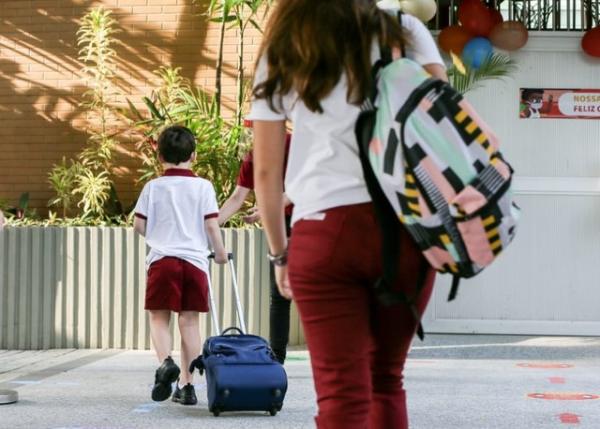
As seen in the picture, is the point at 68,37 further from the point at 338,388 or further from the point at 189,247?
the point at 338,388

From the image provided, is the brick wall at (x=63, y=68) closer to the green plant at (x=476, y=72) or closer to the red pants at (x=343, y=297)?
the green plant at (x=476, y=72)

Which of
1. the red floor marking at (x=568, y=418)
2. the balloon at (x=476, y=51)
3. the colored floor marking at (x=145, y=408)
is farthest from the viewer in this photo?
the balloon at (x=476, y=51)

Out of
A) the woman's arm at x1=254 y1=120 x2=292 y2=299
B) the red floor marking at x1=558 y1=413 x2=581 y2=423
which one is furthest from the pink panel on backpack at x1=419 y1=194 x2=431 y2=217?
the red floor marking at x1=558 y1=413 x2=581 y2=423

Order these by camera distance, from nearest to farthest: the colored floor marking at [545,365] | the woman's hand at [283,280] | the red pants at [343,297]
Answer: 1. the red pants at [343,297]
2. the woman's hand at [283,280]
3. the colored floor marking at [545,365]

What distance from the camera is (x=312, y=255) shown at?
133 inches

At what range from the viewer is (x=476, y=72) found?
1055 centimetres

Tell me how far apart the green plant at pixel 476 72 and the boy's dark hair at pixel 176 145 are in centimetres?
337

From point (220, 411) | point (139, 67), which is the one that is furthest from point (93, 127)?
point (220, 411)

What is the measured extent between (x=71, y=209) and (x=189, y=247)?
15.9 ft

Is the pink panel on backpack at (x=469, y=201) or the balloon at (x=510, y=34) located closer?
the pink panel on backpack at (x=469, y=201)

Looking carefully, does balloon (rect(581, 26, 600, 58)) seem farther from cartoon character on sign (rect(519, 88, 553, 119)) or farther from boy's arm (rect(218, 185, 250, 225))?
boy's arm (rect(218, 185, 250, 225))

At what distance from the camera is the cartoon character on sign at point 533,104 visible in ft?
37.4

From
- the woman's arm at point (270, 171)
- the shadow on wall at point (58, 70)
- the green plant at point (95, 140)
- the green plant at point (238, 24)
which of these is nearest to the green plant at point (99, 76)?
the green plant at point (95, 140)

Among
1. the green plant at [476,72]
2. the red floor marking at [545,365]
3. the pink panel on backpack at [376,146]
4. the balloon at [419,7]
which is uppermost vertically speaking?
the balloon at [419,7]
